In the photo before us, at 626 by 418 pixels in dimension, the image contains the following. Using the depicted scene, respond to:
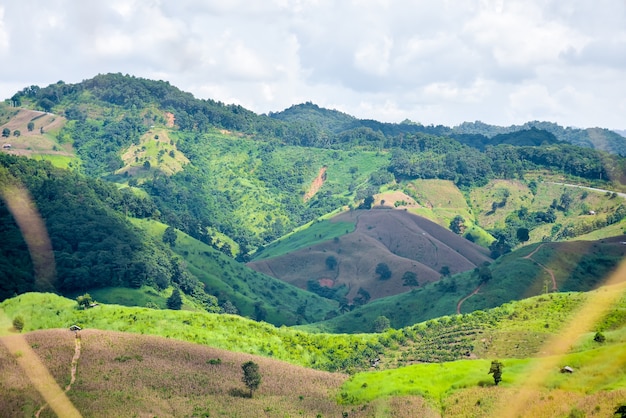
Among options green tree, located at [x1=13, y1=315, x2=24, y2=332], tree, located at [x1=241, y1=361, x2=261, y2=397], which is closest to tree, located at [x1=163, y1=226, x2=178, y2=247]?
green tree, located at [x1=13, y1=315, x2=24, y2=332]

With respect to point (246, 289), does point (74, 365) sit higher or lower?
higher

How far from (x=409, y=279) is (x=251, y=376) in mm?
115758

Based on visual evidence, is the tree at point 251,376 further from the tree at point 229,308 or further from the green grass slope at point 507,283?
the tree at point 229,308

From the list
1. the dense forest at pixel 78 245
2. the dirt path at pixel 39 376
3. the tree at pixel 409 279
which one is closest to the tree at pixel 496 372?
the dirt path at pixel 39 376

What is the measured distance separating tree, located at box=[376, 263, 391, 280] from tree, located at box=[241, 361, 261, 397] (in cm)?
12080

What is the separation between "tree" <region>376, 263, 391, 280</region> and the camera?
19188 cm

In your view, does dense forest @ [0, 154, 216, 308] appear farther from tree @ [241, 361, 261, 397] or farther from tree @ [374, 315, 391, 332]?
tree @ [241, 361, 261, 397]

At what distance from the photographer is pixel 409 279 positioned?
183750mm

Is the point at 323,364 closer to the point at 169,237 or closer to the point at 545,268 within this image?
the point at 545,268

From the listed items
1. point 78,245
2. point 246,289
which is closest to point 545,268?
point 246,289

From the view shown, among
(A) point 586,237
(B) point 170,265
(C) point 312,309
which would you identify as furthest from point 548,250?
(B) point 170,265

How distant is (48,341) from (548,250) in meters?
105

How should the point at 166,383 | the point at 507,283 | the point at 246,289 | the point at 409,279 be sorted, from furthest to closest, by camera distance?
the point at 409,279
the point at 246,289
the point at 507,283
the point at 166,383

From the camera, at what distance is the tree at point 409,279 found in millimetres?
183125
